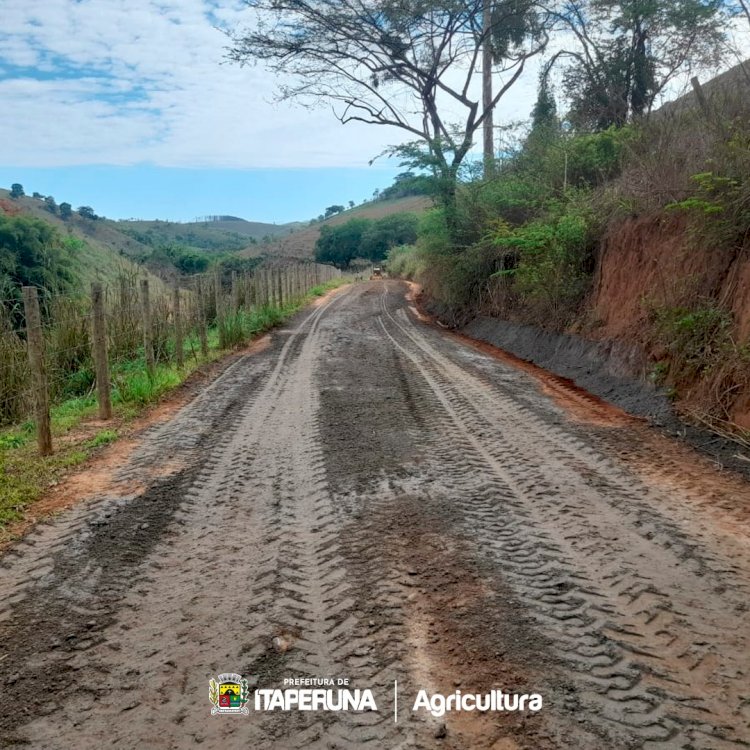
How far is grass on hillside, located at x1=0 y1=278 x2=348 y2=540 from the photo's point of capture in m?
5.32

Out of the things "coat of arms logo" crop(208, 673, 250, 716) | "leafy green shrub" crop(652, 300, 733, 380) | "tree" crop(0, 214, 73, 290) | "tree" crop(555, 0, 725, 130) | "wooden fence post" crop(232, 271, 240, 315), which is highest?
"tree" crop(555, 0, 725, 130)

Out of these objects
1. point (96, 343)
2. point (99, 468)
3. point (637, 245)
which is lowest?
point (99, 468)

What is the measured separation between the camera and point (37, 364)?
630 cm

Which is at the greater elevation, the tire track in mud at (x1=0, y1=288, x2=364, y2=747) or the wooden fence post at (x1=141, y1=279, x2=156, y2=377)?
the wooden fence post at (x1=141, y1=279, x2=156, y2=377)

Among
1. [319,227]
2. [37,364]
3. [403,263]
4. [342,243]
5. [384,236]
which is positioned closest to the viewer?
[37,364]

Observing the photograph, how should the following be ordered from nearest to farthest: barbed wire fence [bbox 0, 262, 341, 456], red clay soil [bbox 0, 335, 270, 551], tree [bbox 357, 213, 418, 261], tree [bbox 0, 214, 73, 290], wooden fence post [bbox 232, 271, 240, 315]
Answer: red clay soil [bbox 0, 335, 270, 551]
barbed wire fence [bbox 0, 262, 341, 456]
wooden fence post [bbox 232, 271, 240, 315]
tree [bbox 0, 214, 73, 290]
tree [bbox 357, 213, 418, 261]

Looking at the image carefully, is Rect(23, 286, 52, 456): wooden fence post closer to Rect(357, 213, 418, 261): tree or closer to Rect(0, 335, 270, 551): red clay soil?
Rect(0, 335, 270, 551): red clay soil

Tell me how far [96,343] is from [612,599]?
683 centimetres

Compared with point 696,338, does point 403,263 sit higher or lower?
higher

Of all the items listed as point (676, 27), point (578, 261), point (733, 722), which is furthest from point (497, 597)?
point (676, 27)

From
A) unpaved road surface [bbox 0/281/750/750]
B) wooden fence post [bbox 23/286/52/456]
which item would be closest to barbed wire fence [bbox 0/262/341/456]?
wooden fence post [bbox 23/286/52/456]

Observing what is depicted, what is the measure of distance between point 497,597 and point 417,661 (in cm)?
71

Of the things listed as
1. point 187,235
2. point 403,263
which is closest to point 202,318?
point 403,263

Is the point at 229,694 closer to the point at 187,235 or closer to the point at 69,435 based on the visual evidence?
the point at 69,435
